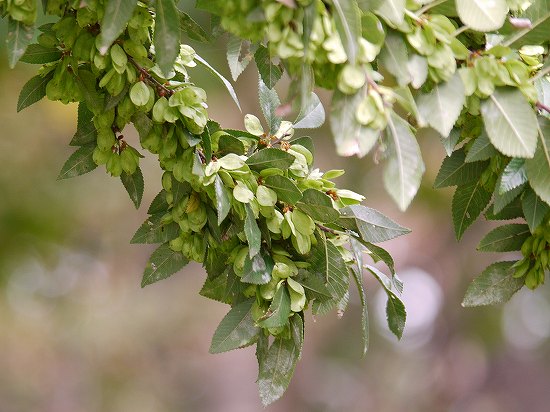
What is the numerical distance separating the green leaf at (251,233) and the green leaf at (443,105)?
24cm

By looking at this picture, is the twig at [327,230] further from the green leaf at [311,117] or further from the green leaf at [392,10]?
the green leaf at [392,10]

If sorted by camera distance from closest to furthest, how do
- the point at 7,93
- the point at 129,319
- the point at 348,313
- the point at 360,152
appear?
the point at 360,152 < the point at 7,93 < the point at 129,319 < the point at 348,313

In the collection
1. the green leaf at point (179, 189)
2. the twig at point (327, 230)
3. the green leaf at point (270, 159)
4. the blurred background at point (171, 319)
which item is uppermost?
the green leaf at point (270, 159)

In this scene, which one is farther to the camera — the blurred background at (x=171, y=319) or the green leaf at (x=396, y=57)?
the blurred background at (x=171, y=319)

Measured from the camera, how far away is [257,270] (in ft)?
3.41

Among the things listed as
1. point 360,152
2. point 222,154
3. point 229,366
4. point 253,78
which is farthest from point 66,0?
point 229,366

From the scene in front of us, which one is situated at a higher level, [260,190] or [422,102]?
[422,102]

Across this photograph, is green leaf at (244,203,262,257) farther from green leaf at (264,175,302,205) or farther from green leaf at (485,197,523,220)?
green leaf at (485,197,523,220)

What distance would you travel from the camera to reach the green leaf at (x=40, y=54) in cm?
104

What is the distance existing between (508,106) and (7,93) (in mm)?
4937

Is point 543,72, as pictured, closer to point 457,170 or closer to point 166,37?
point 457,170

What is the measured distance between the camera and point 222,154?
1.08 m

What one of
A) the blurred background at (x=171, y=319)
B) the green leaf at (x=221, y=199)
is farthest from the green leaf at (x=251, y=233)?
the blurred background at (x=171, y=319)

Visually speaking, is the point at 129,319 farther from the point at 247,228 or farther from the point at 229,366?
the point at 247,228
